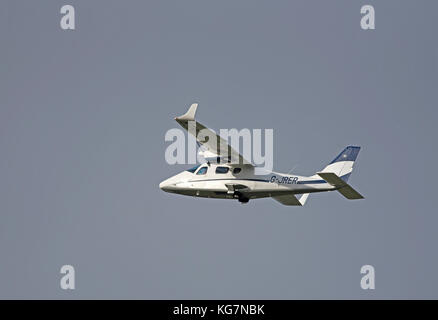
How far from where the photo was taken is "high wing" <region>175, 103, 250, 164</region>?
4466 cm

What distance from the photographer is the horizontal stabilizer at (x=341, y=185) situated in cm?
4500

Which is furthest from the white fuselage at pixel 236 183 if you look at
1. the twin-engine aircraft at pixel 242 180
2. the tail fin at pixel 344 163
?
the tail fin at pixel 344 163

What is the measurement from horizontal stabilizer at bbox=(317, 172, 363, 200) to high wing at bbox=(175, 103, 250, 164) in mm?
4795

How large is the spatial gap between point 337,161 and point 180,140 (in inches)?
353

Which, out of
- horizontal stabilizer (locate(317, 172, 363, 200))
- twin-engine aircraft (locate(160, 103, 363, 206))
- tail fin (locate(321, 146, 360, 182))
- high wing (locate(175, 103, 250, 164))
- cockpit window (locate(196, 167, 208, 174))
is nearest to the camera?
high wing (locate(175, 103, 250, 164))

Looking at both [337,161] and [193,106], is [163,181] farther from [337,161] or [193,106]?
[337,161]

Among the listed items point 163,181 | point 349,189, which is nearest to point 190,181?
point 163,181

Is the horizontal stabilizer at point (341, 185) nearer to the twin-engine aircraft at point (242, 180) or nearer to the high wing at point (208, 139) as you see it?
the twin-engine aircraft at point (242, 180)

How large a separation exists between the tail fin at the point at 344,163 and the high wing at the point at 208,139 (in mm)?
4831

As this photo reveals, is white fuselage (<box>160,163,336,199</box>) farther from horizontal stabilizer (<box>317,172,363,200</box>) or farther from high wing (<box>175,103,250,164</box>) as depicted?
high wing (<box>175,103,250,164</box>)

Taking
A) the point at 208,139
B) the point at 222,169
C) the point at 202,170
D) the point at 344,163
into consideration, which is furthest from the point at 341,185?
the point at 202,170

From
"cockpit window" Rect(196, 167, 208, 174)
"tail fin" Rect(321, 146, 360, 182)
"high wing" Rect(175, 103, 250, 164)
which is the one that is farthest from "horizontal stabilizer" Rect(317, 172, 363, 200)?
"cockpit window" Rect(196, 167, 208, 174)

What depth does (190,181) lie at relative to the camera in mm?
48844

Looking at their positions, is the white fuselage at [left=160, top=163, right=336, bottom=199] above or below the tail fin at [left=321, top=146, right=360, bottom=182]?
below
